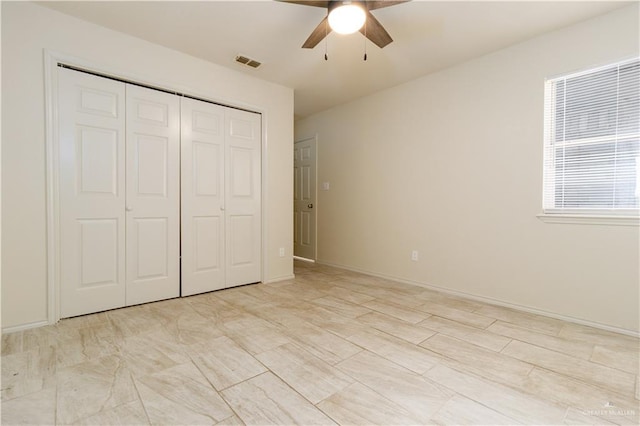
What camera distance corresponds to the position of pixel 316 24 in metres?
2.54

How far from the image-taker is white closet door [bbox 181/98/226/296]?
3.14 m

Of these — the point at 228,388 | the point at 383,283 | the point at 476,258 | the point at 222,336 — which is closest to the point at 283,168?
the point at 383,283

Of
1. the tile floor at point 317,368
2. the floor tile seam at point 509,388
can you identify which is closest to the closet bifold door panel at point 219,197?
the tile floor at point 317,368

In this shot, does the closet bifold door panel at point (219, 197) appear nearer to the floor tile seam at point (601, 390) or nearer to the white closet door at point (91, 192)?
the white closet door at point (91, 192)

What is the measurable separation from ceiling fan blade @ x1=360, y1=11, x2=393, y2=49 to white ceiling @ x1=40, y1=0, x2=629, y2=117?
192mm

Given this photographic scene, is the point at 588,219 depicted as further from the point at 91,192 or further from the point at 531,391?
the point at 91,192

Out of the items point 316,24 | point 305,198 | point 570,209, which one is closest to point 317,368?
point 570,209

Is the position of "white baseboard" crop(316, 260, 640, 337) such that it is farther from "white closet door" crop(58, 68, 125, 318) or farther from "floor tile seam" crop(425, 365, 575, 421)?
"white closet door" crop(58, 68, 125, 318)

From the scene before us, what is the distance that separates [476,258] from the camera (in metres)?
3.16

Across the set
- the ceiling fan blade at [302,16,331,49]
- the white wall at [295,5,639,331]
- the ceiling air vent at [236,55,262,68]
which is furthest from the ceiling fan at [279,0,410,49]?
the white wall at [295,5,639,331]

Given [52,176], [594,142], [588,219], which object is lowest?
[588,219]

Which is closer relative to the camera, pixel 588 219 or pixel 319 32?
pixel 319 32

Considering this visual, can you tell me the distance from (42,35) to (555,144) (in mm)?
4467

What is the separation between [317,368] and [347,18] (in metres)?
2.31
